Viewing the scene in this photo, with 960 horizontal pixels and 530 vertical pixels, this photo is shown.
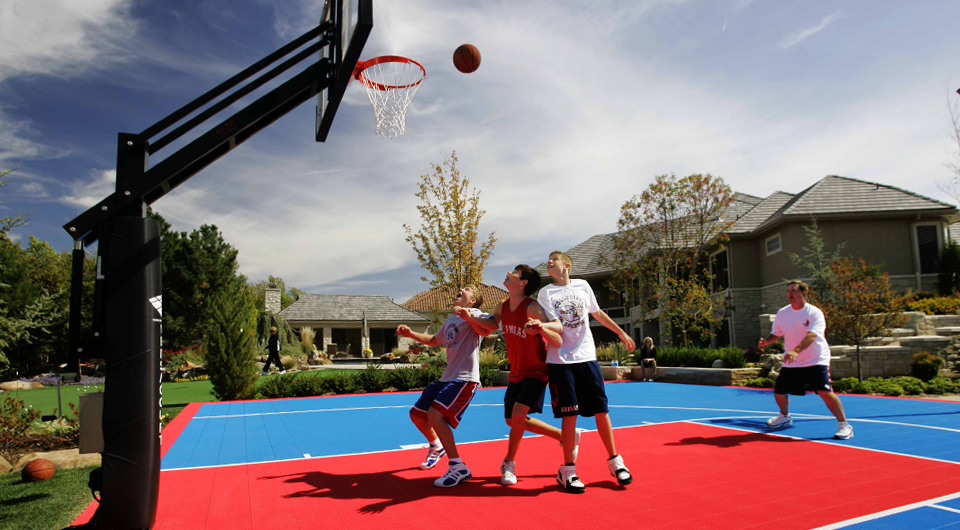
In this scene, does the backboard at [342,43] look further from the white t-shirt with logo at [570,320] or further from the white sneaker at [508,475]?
the white sneaker at [508,475]

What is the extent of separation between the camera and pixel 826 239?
22.8 metres

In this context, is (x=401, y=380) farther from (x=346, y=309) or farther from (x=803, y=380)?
(x=346, y=309)

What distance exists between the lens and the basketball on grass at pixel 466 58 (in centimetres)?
892

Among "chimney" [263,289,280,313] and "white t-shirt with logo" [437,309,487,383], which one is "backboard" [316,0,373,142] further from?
"chimney" [263,289,280,313]

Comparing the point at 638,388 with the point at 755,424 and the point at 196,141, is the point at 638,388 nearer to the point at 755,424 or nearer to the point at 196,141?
the point at 755,424

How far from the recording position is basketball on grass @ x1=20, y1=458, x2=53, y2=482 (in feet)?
21.4

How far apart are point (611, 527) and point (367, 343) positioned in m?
41.9

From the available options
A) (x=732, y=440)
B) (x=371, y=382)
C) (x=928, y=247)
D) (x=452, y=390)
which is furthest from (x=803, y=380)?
(x=928, y=247)

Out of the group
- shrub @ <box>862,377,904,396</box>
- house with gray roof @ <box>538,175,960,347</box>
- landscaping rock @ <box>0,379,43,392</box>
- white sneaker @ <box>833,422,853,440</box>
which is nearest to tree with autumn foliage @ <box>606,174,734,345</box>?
house with gray roof @ <box>538,175,960,347</box>

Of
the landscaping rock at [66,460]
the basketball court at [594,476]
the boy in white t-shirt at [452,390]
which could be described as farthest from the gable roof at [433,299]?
the boy in white t-shirt at [452,390]

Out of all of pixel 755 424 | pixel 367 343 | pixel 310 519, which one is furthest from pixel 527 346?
pixel 367 343

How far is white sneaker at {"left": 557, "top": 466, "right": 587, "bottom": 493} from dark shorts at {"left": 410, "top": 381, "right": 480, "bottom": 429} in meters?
1.07

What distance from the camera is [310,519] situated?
4.63m

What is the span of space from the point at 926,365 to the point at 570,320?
13.3 m
